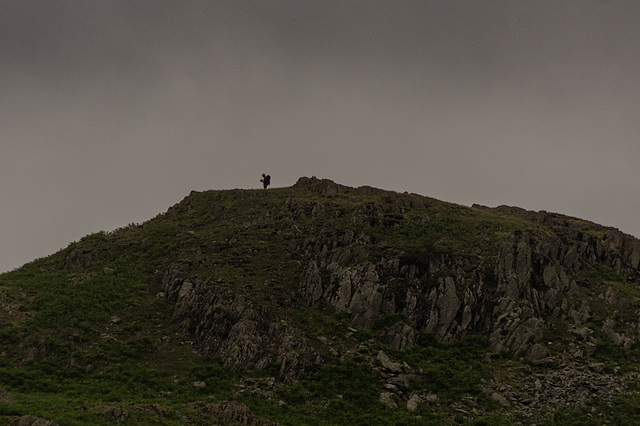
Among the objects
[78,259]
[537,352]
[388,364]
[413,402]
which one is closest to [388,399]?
[413,402]

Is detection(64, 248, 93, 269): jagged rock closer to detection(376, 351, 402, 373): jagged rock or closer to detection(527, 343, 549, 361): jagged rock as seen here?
detection(376, 351, 402, 373): jagged rock

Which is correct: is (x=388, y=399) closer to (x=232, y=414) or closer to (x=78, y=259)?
(x=232, y=414)

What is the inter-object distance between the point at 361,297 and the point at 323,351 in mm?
6870

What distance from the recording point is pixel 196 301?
41.8m

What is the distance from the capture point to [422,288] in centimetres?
4350

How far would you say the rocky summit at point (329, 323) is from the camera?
3259 cm

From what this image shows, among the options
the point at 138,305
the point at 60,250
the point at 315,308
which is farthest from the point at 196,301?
the point at 60,250

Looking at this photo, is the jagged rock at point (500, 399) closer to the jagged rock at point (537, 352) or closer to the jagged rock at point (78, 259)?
the jagged rock at point (537, 352)

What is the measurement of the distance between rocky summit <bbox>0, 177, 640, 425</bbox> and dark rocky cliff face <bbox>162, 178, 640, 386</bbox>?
0.48ft

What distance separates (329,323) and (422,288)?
8.49 metres

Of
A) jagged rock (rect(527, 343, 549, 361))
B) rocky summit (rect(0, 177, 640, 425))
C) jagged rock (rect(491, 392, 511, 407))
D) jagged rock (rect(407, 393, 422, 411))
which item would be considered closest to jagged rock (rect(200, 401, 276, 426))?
rocky summit (rect(0, 177, 640, 425))

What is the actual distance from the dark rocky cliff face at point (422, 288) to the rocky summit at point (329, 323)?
0.48 ft

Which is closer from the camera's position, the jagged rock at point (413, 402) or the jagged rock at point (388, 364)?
the jagged rock at point (413, 402)

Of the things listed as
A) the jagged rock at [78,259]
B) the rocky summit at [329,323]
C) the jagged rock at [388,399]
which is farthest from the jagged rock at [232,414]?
the jagged rock at [78,259]
